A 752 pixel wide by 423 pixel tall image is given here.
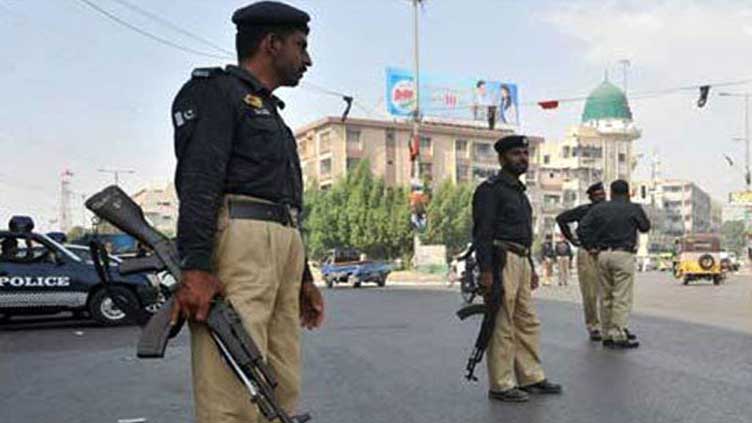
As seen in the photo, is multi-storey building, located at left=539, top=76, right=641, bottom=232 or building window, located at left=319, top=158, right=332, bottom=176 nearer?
building window, located at left=319, top=158, right=332, bottom=176

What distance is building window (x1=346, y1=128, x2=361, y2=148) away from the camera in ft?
274

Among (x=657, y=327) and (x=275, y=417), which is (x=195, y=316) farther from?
(x=657, y=327)

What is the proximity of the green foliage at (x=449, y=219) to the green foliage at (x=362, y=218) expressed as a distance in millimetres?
2954

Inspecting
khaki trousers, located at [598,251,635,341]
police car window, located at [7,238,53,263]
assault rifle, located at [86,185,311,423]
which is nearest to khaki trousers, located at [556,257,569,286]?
police car window, located at [7,238,53,263]

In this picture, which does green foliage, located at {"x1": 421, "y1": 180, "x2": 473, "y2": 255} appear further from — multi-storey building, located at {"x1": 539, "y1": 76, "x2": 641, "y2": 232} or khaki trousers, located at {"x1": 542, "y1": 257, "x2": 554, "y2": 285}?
multi-storey building, located at {"x1": 539, "y1": 76, "x2": 641, "y2": 232}

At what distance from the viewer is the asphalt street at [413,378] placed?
587 cm

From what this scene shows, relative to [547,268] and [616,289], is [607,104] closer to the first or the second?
[547,268]

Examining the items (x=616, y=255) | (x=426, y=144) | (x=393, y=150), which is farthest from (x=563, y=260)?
(x=426, y=144)

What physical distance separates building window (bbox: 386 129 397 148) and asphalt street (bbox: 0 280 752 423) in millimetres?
74713

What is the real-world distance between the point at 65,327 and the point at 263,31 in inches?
457

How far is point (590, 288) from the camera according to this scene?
10.3 meters

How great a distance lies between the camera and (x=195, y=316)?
9.76ft

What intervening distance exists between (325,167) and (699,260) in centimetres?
5582

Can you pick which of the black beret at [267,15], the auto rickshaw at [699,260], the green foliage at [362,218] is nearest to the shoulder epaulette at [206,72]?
the black beret at [267,15]
